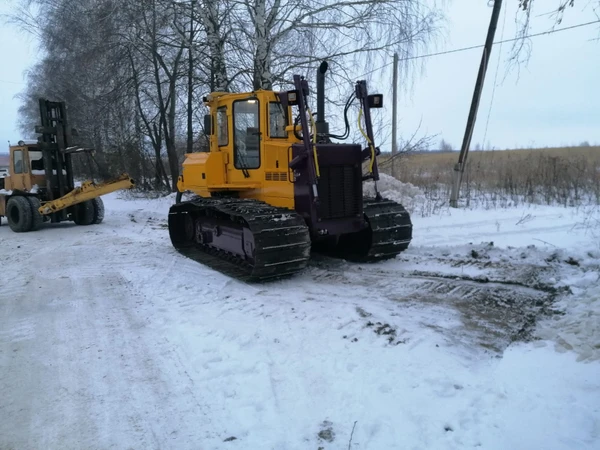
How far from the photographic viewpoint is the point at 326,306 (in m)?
5.18

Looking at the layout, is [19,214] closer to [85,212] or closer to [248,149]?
[85,212]

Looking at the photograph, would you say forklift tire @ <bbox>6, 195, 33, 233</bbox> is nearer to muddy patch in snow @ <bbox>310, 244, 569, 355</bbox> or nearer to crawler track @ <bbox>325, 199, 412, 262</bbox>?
muddy patch in snow @ <bbox>310, 244, 569, 355</bbox>

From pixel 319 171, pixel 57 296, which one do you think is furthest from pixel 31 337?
pixel 319 171

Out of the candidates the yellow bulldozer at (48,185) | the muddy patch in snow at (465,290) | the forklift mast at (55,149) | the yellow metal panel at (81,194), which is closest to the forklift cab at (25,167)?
the yellow bulldozer at (48,185)

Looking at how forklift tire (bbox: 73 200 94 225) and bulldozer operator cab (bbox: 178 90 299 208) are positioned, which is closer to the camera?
bulldozer operator cab (bbox: 178 90 299 208)

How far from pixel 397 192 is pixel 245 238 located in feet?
23.7

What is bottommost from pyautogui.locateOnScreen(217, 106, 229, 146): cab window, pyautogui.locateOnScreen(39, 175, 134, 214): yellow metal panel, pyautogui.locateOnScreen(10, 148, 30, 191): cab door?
pyautogui.locateOnScreen(39, 175, 134, 214): yellow metal panel

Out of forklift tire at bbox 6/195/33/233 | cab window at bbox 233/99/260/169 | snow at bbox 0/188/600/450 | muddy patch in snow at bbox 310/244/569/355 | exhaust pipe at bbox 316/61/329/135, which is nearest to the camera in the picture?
snow at bbox 0/188/600/450

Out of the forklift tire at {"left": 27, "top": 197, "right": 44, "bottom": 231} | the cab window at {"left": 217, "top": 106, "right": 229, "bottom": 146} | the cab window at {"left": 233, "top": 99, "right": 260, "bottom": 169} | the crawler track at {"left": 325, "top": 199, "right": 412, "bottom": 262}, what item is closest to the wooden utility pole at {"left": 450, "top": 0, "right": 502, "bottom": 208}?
the crawler track at {"left": 325, "top": 199, "right": 412, "bottom": 262}

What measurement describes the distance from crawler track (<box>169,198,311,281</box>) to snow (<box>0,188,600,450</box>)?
1.07 ft

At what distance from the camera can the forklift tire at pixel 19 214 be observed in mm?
11703

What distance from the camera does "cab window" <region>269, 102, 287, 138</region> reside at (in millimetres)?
6895

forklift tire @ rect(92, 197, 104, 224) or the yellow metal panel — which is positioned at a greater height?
the yellow metal panel

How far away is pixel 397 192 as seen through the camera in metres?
12.9
